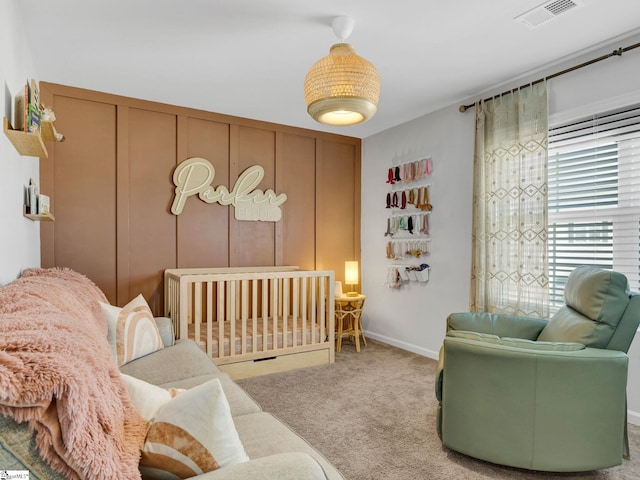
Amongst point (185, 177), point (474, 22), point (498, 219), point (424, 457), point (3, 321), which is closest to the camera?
point (3, 321)

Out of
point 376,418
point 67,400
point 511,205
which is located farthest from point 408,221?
point 67,400

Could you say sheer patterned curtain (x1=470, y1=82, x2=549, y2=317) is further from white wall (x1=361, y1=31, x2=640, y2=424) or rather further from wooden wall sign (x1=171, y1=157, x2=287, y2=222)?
wooden wall sign (x1=171, y1=157, x2=287, y2=222)

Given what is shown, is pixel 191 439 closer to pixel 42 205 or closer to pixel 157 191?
pixel 42 205

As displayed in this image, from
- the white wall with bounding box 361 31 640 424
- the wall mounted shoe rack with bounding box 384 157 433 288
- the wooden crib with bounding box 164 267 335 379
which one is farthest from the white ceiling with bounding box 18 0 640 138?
the wooden crib with bounding box 164 267 335 379

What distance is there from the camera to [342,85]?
6.66ft

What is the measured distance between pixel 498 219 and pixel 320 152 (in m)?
2.10

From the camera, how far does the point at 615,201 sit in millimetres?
2516

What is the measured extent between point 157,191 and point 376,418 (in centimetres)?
261

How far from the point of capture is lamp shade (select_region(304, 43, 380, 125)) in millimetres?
2025

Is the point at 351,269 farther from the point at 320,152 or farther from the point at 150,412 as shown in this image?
the point at 150,412

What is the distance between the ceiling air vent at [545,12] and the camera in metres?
2.05

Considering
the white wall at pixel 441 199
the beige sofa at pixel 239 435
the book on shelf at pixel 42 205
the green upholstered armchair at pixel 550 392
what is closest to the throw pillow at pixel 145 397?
the beige sofa at pixel 239 435

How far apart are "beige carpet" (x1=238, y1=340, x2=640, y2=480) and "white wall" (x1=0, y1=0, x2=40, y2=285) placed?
1.69 m

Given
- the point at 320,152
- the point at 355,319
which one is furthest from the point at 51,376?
the point at 320,152
